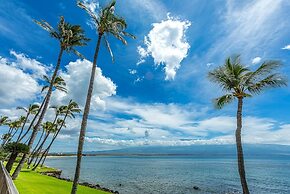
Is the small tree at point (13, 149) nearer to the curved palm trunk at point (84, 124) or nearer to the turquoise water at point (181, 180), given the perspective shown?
the curved palm trunk at point (84, 124)

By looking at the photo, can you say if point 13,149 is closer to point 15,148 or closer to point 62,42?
point 15,148

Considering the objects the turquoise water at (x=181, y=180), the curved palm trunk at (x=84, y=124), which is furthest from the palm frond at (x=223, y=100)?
the turquoise water at (x=181, y=180)

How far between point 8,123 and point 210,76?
7610 cm

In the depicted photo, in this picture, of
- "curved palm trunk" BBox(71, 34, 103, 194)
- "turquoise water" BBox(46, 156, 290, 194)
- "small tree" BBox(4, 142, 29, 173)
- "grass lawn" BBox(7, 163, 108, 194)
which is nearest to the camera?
"curved palm trunk" BBox(71, 34, 103, 194)

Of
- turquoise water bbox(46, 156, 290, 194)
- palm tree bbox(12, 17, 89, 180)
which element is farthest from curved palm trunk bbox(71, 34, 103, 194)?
turquoise water bbox(46, 156, 290, 194)

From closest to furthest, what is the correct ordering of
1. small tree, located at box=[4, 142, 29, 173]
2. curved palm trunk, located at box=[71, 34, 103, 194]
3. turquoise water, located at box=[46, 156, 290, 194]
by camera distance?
curved palm trunk, located at box=[71, 34, 103, 194] → small tree, located at box=[4, 142, 29, 173] → turquoise water, located at box=[46, 156, 290, 194]

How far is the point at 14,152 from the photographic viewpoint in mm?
19156

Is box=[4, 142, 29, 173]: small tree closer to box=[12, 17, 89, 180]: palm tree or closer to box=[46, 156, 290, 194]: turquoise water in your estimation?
box=[12, 17, 89, 180]: palm tree

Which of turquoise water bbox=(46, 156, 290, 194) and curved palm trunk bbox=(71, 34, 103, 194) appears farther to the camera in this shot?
turquoise water bbox=(46, 156, 290, 194)

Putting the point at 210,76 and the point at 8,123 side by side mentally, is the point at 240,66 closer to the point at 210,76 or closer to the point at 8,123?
the point at 210,76

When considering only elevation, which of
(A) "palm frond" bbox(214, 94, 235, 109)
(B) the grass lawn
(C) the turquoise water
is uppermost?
(A) "palm frond" bbox(214, 94, 235, 109)

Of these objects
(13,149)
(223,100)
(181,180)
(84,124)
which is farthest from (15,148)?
(181,180)

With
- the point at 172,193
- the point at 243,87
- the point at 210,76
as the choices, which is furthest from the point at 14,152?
the point at 172,193

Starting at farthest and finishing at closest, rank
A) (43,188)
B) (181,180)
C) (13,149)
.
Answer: (181,180)
(43,188)
(13,149)
